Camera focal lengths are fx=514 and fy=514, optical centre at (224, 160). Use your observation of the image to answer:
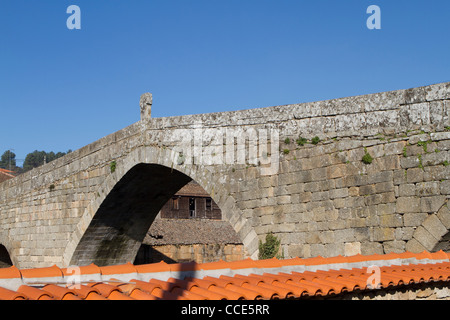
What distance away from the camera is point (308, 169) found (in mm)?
8516

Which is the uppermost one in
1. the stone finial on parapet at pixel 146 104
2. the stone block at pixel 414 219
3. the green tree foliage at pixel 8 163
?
the green tree foliage at pixel 8 163

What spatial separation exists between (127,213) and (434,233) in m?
9.38

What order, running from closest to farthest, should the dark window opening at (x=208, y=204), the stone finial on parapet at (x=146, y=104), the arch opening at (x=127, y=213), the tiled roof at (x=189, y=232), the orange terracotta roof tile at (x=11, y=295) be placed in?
the orange terracotta roof tile at (x=11, y=295) → the stone finial on parapet at (x=146, y=104) → the arch opening at (x=127, y=213) → the tiled roof at (x=189, y=232) → the dark window opening at (x=208, y=204)

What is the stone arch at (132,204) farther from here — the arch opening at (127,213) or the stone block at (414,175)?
the stone block at (414,175)

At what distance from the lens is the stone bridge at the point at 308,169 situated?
7078mm

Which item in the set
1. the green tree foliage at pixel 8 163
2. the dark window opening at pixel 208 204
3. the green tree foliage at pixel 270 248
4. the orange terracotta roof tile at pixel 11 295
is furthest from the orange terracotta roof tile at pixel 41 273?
the green tree foliage at pixel 8 163

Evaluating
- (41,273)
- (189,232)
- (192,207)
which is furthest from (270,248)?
(192,207)

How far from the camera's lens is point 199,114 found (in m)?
10.3

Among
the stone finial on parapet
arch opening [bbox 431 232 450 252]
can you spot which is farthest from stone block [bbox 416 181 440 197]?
the stone finial on parapet

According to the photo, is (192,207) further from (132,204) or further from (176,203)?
(132,204)

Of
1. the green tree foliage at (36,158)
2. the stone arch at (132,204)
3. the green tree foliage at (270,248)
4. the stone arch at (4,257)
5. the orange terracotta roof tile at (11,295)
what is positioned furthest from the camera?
the green tree foliage at (36,158)

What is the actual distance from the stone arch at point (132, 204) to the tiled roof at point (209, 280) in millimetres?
4214
